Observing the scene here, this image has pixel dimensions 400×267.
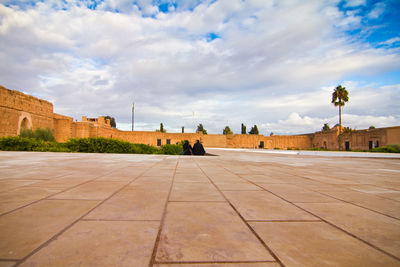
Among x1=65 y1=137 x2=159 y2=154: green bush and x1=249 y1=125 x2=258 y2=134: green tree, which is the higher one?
x1=249 y1=125 x2=258 y2=134: green tree

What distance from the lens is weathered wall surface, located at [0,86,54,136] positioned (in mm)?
17656

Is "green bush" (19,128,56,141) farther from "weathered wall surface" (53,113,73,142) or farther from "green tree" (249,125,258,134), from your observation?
"green tree" (249,125,258,134)

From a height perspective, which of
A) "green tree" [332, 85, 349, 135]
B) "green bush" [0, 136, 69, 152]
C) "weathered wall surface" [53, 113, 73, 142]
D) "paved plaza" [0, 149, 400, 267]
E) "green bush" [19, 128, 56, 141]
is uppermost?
"green tree" [332, 85, 349, 135]

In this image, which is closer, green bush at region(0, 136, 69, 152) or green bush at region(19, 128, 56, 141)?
green bush at region(0, 136, 69, 152)

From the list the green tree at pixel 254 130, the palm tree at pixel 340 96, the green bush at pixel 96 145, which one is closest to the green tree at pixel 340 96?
the palm tree at pixel 340 96

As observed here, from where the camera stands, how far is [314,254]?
115 cm

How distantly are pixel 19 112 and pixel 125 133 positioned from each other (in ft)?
50.5

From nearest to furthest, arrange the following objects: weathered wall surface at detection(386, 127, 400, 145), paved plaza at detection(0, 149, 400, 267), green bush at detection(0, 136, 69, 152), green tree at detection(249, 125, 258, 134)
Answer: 1. paved plaza at detection(0, 149, 400, 267)
2. green bush at detection(0, 136, 69, 152)
3. weathered wall surface at detection(386, 127, 400, 145)
4. green tree at detection(249, 125, 258, 134)

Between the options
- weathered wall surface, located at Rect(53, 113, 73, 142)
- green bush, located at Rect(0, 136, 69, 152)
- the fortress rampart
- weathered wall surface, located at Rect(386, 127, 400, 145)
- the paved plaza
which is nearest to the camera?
the paved plaza

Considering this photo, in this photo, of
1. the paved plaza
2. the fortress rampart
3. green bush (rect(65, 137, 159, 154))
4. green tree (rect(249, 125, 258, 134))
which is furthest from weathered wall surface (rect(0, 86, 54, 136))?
green tree (rect(249, 125, 258, 134))

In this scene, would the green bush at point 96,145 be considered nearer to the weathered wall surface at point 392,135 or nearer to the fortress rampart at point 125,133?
the fortress rampart at point 125,133

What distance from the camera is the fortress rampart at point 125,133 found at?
60.6 feet

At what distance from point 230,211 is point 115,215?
3.27ft

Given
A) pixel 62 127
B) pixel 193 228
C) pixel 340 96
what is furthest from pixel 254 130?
pixel 193 228
